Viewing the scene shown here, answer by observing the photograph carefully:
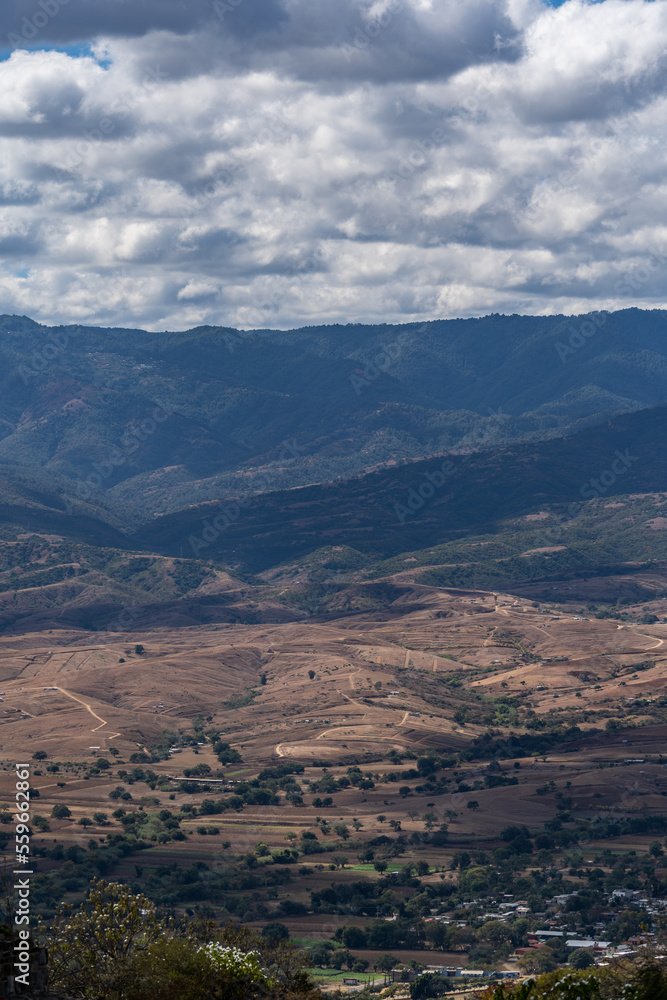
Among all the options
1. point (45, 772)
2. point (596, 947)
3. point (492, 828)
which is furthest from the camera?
point (45, 772)

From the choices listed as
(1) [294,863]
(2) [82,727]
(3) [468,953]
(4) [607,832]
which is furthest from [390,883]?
(2) [82,727]

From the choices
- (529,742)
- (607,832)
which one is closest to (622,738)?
(529,742)

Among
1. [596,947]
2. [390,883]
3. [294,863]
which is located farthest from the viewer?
[294,863]

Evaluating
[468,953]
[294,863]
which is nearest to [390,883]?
[294,863]

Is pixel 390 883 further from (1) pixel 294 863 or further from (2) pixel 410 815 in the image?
(2) pixel 410 815

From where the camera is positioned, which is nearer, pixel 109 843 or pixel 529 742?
pixel 109 843

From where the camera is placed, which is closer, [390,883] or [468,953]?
[468,953]

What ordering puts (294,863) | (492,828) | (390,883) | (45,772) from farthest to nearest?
(45,772)
(492,828)
(294,863)
(390,883)

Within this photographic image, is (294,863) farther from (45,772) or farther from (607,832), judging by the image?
(45,772)
